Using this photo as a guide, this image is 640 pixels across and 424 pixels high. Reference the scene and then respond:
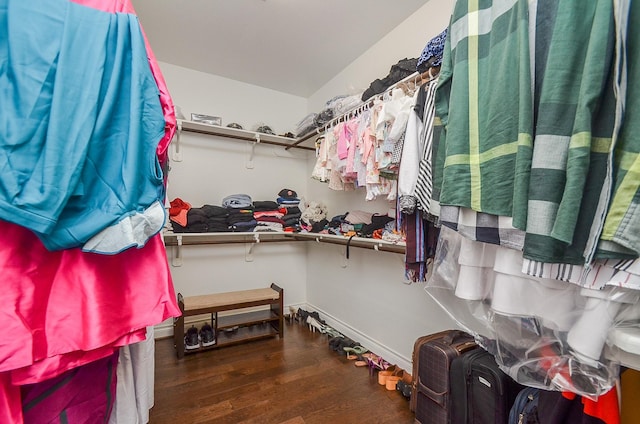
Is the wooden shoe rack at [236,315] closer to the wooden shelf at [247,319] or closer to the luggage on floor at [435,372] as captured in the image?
the wooden shelf at [247,319]

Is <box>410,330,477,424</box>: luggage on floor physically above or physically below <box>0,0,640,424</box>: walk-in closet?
below

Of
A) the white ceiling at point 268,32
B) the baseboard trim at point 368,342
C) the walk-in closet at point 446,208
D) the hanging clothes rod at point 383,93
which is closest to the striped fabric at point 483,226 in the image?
the walk-in closet at point 446,208

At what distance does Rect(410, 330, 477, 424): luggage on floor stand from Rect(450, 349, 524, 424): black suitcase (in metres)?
0.03

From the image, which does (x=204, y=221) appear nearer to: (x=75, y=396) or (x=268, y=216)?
(x=268, y=216)

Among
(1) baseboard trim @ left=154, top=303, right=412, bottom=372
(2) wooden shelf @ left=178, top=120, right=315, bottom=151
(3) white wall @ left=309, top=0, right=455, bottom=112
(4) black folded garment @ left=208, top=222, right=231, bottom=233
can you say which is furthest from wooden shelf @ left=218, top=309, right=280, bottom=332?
(3) white wall @ left=309, top=0, right=455, bottom=112

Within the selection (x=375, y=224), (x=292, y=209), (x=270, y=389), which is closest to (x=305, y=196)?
(x=292, y=209)

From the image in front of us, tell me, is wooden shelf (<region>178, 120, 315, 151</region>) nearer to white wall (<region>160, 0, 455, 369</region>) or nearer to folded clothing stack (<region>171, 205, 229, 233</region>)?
white wall (<region>160, 0, 455, 369</region>)

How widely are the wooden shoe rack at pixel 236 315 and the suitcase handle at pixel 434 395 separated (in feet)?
4.38

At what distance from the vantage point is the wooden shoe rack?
6.77ft

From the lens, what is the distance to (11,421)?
0.52 meters

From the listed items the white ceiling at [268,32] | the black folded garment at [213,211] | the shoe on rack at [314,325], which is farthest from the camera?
the shoe on rack at [314,325]

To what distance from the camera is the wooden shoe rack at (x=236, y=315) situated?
206cm

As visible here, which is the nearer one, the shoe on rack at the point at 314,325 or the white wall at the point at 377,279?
the white wall at the point at 377,279

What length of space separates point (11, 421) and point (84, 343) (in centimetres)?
17
